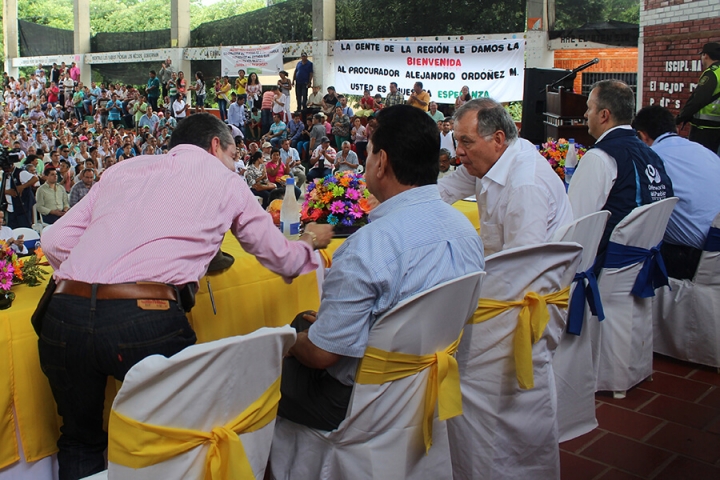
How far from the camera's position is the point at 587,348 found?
283 centimetres

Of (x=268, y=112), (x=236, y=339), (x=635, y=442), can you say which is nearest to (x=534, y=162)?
(x=635, y=442)

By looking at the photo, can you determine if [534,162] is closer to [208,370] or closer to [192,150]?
[192,150]

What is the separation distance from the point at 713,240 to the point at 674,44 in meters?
8.28

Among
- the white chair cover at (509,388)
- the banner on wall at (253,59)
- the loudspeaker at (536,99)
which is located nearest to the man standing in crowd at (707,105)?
the loudspeaker at (536,99)

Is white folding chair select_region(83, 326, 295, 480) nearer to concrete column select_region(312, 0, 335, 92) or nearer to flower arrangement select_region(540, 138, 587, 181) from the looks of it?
flower arrangement select_region(540, 138, 587, 181)

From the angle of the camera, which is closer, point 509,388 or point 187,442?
point 187,442

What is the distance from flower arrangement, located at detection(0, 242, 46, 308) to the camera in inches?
81.7

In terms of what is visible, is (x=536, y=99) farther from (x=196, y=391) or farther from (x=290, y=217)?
(x=196, y=391)

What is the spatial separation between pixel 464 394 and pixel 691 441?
3.88ft

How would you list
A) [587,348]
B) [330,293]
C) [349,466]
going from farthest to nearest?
[587,348] < [349,466] < [330,293]

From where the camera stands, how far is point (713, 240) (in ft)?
11.8

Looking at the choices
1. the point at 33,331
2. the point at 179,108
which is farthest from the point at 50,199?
the point at 179,108

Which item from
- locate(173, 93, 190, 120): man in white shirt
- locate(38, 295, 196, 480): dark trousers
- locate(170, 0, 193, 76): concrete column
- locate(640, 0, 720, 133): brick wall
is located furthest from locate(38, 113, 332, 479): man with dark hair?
locate(170, 0, 193, 76): concrete column

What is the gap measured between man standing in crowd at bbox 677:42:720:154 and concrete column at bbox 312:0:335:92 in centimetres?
1207
